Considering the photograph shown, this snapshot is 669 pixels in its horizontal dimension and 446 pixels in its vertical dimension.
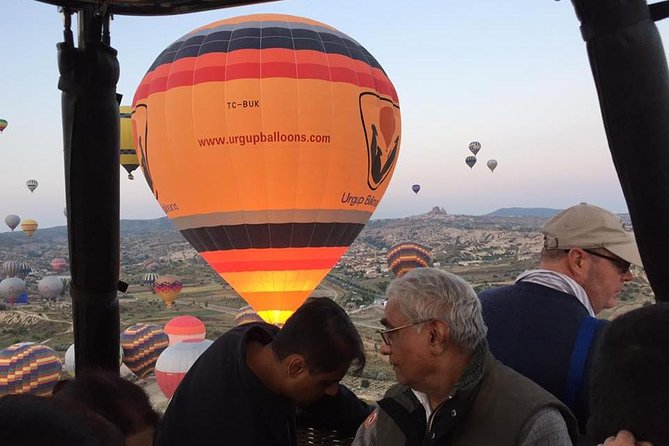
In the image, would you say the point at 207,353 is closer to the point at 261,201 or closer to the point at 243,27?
the point at 261,201

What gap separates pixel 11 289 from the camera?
3903 cm

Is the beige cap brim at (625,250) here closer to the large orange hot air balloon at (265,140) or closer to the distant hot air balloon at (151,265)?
the large orange hot air balloon at (265,140)

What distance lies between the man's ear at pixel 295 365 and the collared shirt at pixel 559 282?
54cm

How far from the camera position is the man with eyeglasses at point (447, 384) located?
121cm

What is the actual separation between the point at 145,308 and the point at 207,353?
1646 inches

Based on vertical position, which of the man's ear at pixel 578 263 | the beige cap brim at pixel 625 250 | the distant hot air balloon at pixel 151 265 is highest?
the beige cap brim at pixel 625 250

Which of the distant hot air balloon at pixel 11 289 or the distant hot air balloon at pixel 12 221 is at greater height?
the distant hot air balloon at pixel 12 221

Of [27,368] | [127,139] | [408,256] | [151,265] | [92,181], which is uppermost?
[127,139]

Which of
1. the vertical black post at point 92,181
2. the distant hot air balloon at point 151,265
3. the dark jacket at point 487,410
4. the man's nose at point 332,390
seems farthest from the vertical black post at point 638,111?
the distant hot air balloon at point 151,265

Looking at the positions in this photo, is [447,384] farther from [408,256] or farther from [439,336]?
[408,256]

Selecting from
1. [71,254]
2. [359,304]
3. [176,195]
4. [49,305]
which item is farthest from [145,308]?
[71,254]

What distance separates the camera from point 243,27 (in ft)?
31.1

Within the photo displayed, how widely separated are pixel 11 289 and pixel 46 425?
4265 cm

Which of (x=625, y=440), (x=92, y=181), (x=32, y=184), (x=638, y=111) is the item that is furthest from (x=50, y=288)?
(x=625, y=440)
